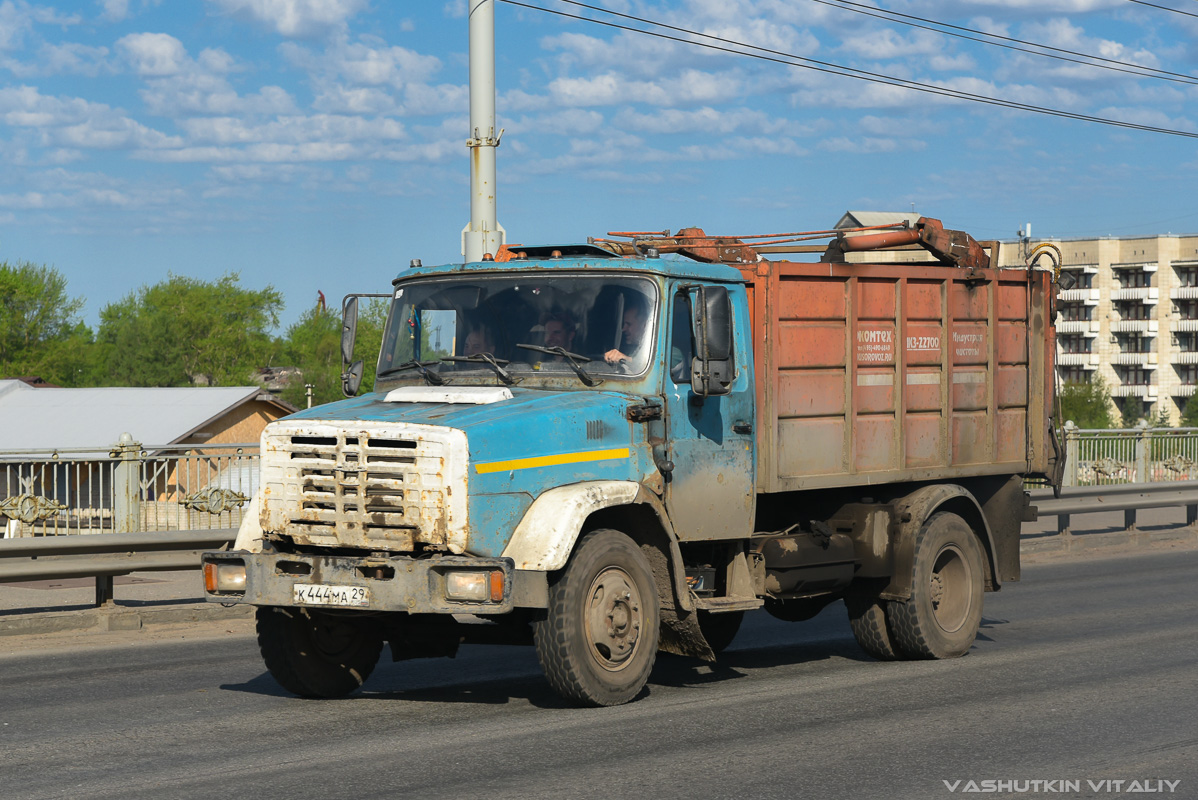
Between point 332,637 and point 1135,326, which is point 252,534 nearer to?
point 332,637

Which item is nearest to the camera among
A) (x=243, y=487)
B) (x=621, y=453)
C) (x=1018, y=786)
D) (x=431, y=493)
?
(x=1018, y=786)

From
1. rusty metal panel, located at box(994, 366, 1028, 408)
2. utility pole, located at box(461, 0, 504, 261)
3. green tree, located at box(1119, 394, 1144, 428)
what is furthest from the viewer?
green tree, located at box(1119, 394, 1144, 428)

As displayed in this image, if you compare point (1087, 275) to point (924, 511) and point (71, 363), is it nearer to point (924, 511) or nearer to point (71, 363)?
point (71, 363)

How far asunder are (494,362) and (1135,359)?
151570mm

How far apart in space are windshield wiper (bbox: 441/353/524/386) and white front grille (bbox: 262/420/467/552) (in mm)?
1089

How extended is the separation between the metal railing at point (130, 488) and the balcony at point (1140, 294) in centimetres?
14332

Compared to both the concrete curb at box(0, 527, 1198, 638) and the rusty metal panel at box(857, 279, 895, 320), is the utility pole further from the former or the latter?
the rusty metal panel at box(857, 279, 895, 320)

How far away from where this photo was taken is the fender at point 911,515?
10211 millimetres

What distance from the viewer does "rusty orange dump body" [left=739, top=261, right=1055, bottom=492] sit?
9.50 m

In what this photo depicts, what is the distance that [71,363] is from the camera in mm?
100375

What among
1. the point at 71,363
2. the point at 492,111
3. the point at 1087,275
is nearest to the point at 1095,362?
the point at 1087,275

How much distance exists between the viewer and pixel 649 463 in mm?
8453

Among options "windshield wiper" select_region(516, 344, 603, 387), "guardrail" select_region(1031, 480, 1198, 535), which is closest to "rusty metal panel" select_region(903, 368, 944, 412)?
"windshield wiper" select_region(516, 344, 603, 387)

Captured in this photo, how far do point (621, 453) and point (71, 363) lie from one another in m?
98.9
